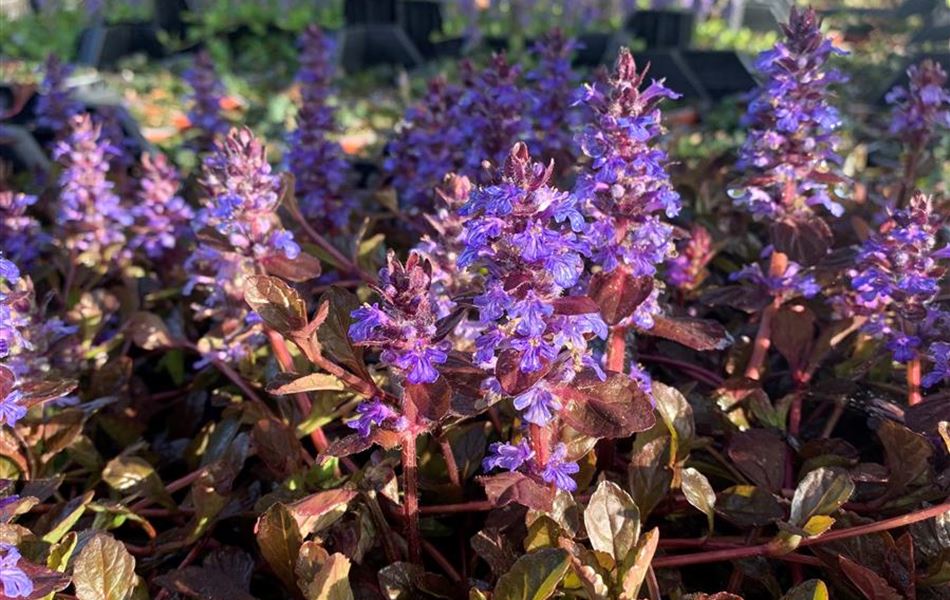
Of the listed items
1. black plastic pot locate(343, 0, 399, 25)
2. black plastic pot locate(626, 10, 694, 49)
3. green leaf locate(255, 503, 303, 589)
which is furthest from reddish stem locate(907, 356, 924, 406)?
black plastic pot locate(343, 0, 399, 25)

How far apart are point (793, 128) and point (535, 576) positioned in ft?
3.63

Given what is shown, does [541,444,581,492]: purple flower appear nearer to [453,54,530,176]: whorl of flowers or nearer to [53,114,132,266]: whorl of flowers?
[453,54,530,176]: whorl of flowers

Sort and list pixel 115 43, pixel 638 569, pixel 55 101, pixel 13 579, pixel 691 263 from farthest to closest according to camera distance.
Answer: pixel 115 43, pixel 55 101, pixel 691 263, pixel 638 569, pixel 13 579

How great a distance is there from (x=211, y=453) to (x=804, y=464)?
120cm

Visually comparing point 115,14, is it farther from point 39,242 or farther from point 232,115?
point 39,242

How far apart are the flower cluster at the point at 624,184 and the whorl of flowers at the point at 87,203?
1563 mm

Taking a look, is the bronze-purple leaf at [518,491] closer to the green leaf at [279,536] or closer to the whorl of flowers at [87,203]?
the green leaf at [279,536]

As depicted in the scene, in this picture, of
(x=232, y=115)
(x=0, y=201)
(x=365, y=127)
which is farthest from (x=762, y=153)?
(x=232, y=115)

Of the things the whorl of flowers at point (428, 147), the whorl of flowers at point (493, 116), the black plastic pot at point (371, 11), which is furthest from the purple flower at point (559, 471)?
the black plastic pot at point (371, 11)

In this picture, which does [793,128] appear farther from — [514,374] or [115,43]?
[115,43]

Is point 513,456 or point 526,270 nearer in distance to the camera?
point 526,270

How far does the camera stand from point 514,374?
4.35 ft

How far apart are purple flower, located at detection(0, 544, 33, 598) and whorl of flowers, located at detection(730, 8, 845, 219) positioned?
1.51 m

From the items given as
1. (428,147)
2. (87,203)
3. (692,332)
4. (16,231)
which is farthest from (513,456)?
(16,231)
